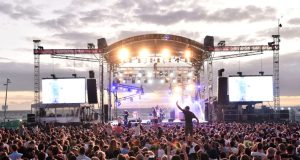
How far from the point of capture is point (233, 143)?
33.6ft

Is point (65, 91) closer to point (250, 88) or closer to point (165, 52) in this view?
point (165, 52)

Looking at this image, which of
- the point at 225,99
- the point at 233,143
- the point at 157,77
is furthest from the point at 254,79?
the point at 233,143

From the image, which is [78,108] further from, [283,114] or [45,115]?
[283,114]

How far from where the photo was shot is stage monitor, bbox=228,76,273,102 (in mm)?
32812

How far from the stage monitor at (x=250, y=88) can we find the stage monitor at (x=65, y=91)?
16.3 metres

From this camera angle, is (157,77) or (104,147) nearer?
(104,147)

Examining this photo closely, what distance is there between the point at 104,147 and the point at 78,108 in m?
24.5

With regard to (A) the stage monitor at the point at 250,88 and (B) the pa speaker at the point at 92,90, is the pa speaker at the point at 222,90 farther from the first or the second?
(B) the pa speaker at the point at 92,90

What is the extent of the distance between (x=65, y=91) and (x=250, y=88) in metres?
20.1

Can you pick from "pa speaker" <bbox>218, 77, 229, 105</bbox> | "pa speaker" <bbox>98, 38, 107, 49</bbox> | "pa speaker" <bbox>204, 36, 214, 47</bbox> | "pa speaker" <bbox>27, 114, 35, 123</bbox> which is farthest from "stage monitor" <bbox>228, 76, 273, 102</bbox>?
"pa speaker" <bbox>27, 114, 35, 123</bbox>

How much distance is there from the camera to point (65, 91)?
32938 mm

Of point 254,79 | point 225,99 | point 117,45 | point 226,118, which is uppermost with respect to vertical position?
point 117,45

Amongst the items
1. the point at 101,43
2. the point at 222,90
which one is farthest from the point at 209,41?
the point at 101,43

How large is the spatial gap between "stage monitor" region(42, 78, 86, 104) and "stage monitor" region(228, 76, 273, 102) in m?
16.3
